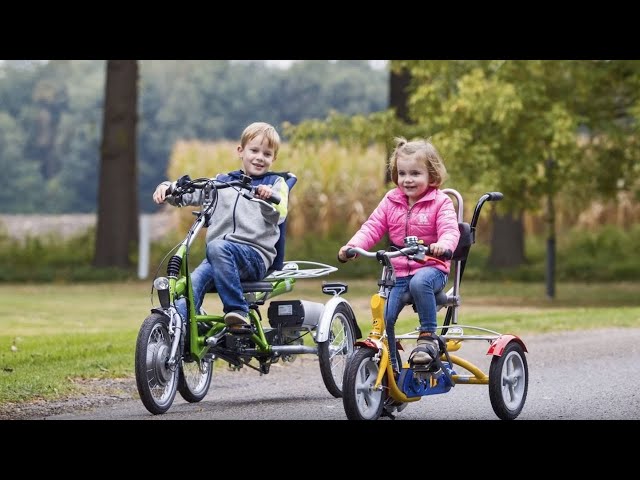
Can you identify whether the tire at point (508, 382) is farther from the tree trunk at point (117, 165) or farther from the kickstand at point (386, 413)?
the tree trunk at point (117, 165)

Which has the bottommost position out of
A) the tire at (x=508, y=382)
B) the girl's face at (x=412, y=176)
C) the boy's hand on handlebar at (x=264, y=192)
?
the tire at (x=508, y=382)

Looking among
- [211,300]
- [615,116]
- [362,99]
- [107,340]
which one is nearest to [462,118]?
[615,116]

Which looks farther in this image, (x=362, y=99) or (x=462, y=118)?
(x=362, y=99)

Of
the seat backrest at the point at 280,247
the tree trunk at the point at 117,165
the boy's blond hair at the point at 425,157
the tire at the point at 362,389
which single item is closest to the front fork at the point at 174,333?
the seat backrest at the point at 280,247

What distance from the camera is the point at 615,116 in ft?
65.2

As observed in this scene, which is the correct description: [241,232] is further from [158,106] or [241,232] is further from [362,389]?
[158,106]

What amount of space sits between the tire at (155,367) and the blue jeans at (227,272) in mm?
485

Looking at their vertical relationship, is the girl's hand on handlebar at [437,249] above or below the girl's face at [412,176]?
below

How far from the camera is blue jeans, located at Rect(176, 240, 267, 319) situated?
845 cm

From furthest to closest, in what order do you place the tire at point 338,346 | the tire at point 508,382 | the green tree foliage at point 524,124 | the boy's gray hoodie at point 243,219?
the green tree foliage at point 524,124 → the tire at point 338,346 → the boy's gray hoodie at point 243,219 → the tire at point 508,382

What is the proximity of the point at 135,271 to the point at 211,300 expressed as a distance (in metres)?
6.19

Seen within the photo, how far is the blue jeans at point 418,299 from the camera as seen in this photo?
750cm

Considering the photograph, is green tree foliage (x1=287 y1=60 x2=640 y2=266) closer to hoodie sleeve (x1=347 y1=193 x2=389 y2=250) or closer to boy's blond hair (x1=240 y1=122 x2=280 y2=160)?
boy's blond hair (x1=240 y1=122 x2=280 y2=160)
